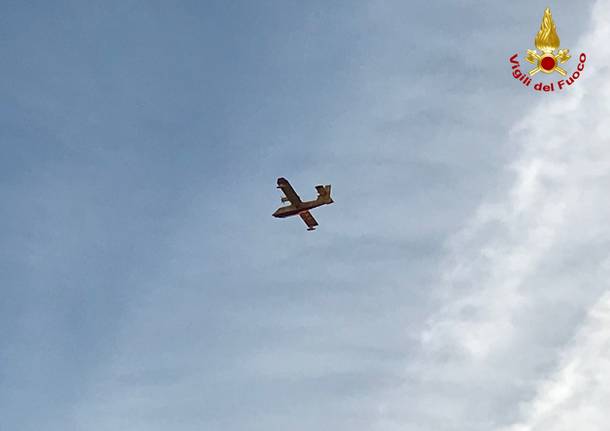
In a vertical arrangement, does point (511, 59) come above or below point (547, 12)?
below

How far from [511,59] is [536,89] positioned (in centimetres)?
884

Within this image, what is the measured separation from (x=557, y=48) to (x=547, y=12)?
324 inches

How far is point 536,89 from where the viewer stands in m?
189

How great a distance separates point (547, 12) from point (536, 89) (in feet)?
56.2

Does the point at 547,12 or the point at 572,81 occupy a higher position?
the point at 547,12

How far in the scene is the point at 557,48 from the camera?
190 meters

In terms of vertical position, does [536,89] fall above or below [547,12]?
below

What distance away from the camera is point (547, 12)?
19088 cm

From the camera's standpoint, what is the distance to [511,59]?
186 m

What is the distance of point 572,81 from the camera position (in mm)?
189875

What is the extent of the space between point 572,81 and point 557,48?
7.71 m

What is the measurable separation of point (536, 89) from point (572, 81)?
8204 mm
